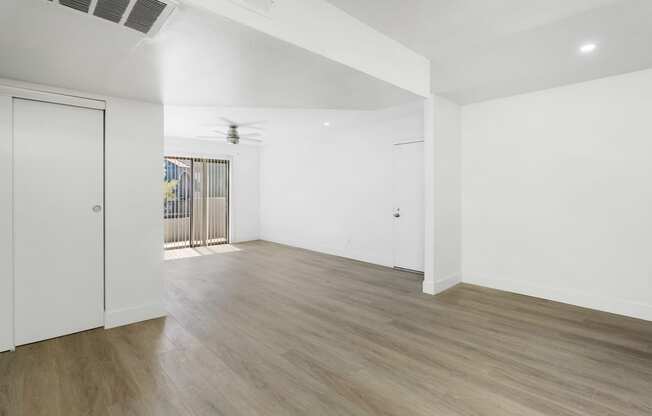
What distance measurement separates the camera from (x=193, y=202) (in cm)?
795

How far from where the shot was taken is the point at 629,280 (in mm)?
3314

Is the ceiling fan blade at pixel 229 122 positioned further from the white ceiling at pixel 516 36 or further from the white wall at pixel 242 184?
the white ceiling at pixel 516 36

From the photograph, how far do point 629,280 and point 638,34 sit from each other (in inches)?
97.0

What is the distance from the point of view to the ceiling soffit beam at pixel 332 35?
196cm

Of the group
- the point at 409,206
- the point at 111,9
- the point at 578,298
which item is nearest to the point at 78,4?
the point at 111,9

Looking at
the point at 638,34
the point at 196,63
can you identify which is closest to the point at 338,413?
the point at 196,63

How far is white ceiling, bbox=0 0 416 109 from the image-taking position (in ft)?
5.99

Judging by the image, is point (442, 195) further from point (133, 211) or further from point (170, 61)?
point (133, 211)

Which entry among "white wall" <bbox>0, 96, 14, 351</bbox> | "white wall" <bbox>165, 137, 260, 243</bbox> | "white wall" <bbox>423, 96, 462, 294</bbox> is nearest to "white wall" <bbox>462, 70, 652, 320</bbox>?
"white wall" <bbox>423, 96, 462, 294</bbox>

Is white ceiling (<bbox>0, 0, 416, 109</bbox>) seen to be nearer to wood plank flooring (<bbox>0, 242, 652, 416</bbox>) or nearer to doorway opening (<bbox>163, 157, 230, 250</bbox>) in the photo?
wood plank flooring (<bbox>0, 242, 652, 416</bbox>)

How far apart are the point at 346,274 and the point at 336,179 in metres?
2.37

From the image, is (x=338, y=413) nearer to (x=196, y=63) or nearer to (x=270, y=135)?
(x=196, y=63)

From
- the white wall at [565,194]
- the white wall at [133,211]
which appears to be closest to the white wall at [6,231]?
the white wall at [133,211]

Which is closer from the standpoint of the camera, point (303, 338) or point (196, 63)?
point (196, 63)
